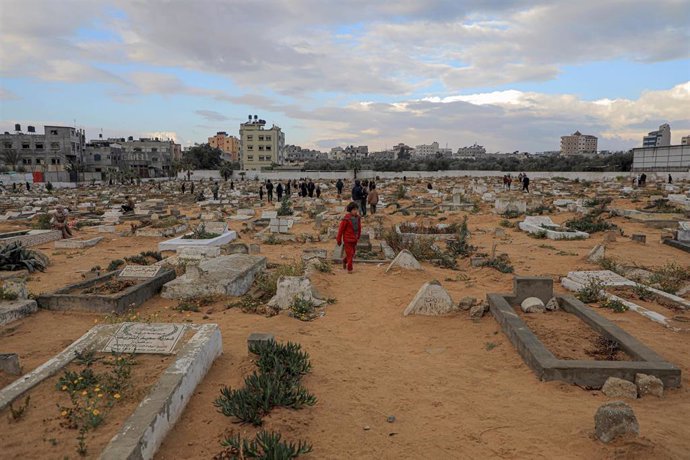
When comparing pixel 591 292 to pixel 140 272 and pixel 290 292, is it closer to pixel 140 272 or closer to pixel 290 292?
pixel 290 292

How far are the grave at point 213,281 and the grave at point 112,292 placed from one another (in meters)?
0.33

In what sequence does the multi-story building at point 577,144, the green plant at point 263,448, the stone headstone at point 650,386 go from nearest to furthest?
the green plant at point 263,448, the stone headstone at point 650,386, the multi-story building at point 577,144

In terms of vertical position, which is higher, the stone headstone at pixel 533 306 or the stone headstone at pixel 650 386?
the stone headstone at pixel 533 306

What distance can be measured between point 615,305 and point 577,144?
21305 centimetres

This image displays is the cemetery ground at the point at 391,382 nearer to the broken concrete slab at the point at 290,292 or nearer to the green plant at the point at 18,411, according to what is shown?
the green plant at the point at 18,411

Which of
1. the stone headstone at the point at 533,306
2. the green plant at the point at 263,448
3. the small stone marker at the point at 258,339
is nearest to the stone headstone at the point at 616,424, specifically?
the green plant at the point at 263,448

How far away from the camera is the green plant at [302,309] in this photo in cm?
670

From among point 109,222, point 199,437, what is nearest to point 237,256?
point 199,437

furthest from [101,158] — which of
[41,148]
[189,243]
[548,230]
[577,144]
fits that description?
[577,144]

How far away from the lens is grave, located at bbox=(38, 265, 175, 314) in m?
7.04

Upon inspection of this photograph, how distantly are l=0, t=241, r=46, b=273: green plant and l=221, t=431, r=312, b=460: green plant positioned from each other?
359 inches

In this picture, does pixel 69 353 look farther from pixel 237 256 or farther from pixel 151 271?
pixel 237 256

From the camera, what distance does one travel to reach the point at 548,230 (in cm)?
1485

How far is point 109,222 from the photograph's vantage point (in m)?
19.5
